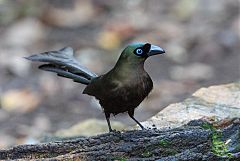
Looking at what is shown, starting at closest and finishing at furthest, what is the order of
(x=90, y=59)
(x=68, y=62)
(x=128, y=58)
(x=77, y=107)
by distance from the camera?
1. (x=128, y=58)
2. (x=68, y=62)
3. (x=77, y=107)
4. (x=90, y=59)

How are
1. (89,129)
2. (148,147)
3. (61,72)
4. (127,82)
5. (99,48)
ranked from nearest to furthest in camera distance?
(148,147), (127,82), (61,72), (89,129), (99,48)

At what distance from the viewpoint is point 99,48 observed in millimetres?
9156

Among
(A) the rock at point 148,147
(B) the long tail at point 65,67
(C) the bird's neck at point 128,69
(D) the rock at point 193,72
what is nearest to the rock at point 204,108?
(B) the long tail at point 65,67

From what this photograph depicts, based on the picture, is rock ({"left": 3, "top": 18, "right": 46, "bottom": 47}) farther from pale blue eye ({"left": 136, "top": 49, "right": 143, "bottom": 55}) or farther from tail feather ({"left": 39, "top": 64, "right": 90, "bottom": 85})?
pale blue eye ({"left": 136, "top": 49, "right": 143, "bottom": 55})

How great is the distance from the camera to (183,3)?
1058 cm

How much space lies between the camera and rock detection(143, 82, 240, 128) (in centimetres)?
463

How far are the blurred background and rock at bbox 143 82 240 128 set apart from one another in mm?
2221

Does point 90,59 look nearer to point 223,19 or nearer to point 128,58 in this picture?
point 223,19

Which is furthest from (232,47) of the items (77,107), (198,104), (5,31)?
(198,104)

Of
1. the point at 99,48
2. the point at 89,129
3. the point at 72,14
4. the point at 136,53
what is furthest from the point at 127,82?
the point at 72,14

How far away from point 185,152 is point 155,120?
163cm

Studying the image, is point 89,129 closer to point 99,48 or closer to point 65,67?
point 65,67

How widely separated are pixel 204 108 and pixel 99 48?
446cm

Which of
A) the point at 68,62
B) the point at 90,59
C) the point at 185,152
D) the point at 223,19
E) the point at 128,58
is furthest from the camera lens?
the point at 223,19
